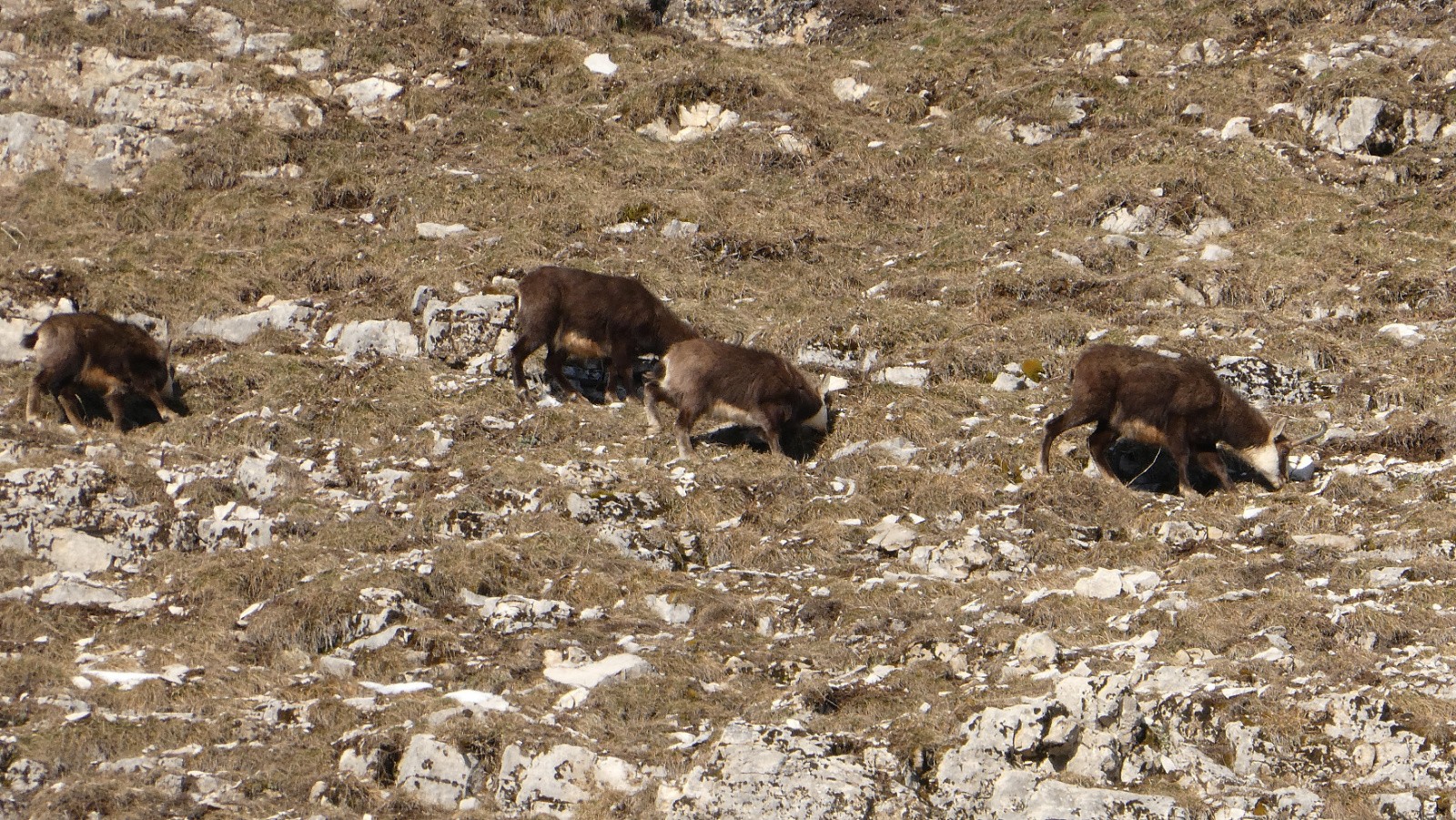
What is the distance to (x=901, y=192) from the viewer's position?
19.1 metres

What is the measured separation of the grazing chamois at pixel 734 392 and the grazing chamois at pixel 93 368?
17.0 ft

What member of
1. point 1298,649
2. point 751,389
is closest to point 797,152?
point 751,389

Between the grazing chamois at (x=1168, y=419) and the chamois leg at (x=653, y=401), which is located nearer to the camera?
the grazing chamois at (x=1168, y=419)

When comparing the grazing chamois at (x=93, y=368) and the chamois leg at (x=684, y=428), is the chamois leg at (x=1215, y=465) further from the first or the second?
the grazing chamois at (x=93, y=368)

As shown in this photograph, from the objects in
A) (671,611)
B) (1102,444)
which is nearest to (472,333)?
(671,611)

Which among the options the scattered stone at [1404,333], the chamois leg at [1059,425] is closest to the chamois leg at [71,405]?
the chamois leg at [1059,425]

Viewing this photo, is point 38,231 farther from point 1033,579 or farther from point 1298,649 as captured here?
point 1298,649

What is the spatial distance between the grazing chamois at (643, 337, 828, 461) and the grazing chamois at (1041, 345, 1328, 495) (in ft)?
8.08

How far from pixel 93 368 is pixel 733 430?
6.68m

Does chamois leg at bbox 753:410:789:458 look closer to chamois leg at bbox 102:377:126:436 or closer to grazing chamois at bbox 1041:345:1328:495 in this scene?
grazing chamois at bbox 1041:345:1328:495

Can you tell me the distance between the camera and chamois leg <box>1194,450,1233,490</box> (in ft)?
42.8

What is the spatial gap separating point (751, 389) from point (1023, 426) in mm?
2722

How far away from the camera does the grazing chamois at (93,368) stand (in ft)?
47.0

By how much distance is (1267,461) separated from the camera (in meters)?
12.9
